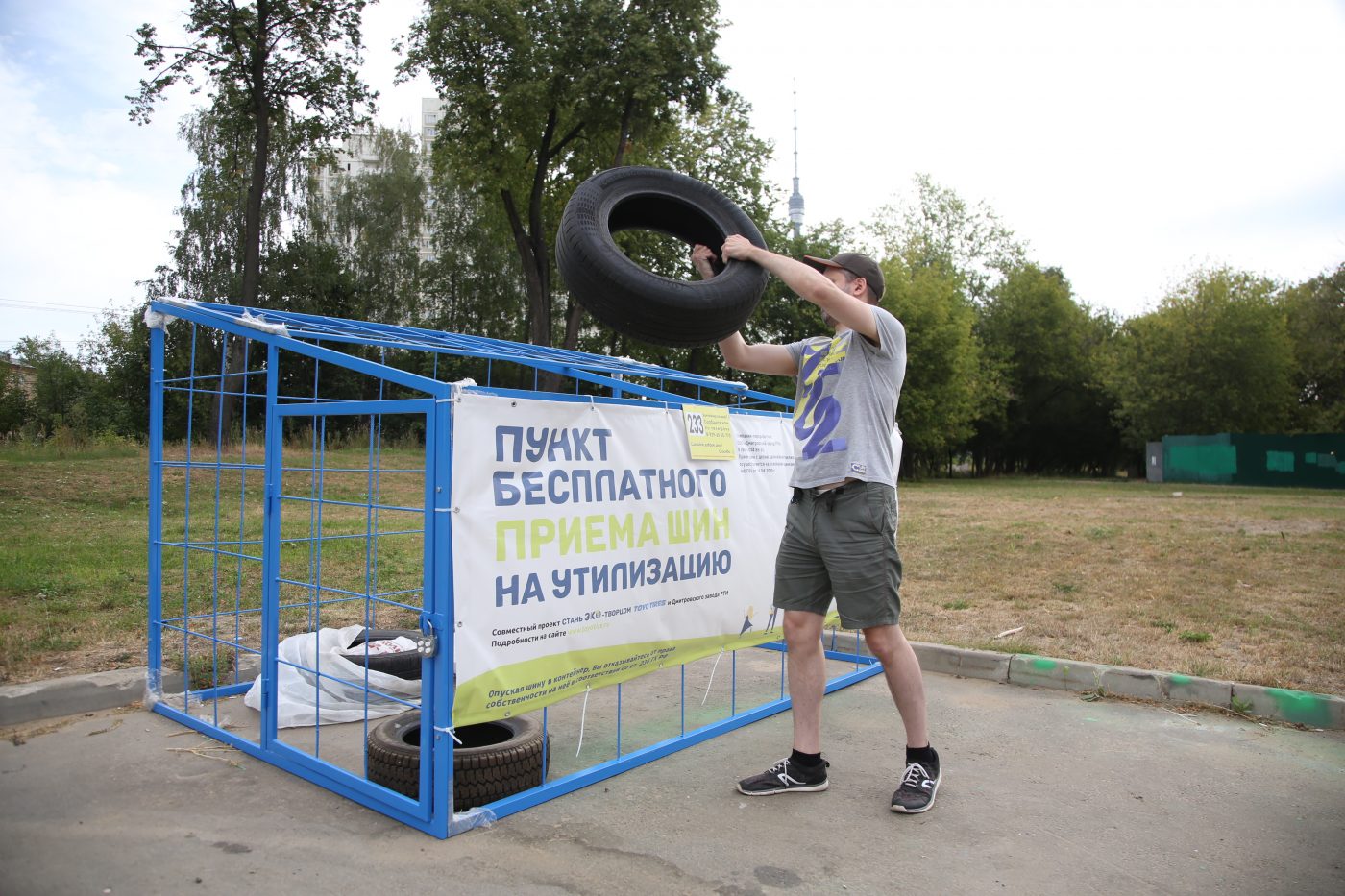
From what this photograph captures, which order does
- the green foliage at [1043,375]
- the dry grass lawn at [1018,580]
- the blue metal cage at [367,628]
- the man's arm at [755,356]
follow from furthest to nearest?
the green foliage at [1043,375] → the dry grass lawn at [1018,580] → the man's arm at [755,356] → the blue metal cage at [367,628]

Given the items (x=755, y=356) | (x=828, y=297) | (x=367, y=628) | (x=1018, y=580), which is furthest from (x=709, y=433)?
(x=1018, y=580)

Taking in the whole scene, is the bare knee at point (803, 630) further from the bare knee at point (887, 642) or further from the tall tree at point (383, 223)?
the tall tree at point (383, 223)

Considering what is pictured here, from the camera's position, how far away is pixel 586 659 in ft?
11.6

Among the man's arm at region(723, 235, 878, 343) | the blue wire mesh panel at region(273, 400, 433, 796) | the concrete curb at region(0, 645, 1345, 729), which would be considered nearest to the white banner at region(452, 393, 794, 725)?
the blue wire mesh panel at region(273, 400, 433, 796)

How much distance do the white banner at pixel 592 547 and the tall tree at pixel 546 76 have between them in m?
16.1

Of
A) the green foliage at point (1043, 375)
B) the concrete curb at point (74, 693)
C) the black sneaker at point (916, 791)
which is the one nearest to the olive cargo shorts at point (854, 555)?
the black sneaker at point (916, 791)

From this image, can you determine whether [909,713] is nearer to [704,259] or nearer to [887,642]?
[887,642]

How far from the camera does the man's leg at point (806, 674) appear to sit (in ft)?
11.7

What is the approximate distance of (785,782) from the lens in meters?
3.55

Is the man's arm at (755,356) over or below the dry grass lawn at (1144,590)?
over

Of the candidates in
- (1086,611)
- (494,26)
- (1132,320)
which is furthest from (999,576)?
(1132,320)

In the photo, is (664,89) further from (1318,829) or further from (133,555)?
(1318,829)

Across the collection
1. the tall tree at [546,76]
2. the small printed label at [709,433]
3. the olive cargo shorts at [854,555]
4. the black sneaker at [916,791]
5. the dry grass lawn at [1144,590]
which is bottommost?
the black sneaker at [916,791]

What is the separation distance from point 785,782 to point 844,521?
1109 millimetres
